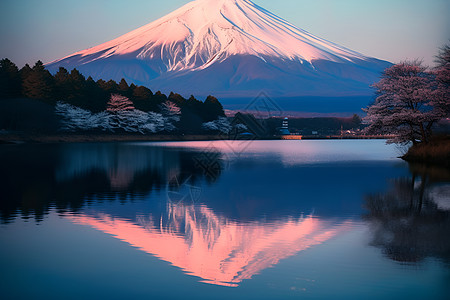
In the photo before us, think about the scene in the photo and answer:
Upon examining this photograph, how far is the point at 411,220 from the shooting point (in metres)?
17.0

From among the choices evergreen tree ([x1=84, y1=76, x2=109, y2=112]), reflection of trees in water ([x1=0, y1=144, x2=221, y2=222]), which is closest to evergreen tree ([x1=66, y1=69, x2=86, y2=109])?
evergreen tree ([x1=84, y1=76, x2=109, y2=112])

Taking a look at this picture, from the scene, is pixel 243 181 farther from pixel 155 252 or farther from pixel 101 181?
pixel 155 252

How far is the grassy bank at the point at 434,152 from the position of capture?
4347 cm

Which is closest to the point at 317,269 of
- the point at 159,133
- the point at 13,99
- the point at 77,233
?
the point at 77,233

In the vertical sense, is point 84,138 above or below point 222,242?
below

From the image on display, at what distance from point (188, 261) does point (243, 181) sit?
19515mm

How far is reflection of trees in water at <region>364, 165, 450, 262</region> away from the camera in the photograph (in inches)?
501

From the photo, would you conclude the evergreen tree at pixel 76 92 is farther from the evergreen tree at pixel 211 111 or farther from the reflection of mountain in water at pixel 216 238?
the reflection of mountain in water at pixel 216 238

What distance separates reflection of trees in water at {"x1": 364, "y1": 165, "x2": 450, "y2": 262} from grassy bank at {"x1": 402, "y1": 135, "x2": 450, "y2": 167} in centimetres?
1597

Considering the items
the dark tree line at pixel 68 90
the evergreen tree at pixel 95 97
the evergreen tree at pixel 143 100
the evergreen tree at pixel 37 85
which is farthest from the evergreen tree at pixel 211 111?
the evergreen tree at pixel 37 85

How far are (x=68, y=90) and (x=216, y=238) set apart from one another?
320ft

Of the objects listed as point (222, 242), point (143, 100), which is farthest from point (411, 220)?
point (143, 100)

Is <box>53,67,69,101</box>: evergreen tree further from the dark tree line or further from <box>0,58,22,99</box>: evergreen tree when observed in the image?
<box>0,58,22,99</box>: evergreen tree

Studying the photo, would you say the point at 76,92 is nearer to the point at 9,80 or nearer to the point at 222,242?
the point at 9,80
